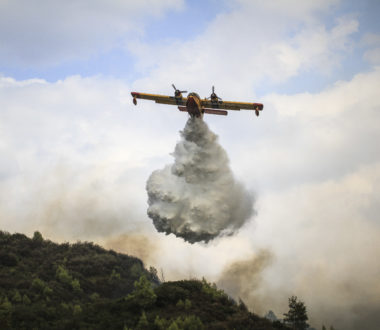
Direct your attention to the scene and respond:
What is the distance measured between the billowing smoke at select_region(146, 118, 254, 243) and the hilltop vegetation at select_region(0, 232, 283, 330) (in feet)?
28.3

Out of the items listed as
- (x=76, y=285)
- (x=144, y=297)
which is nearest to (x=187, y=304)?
(x=144, y=297)

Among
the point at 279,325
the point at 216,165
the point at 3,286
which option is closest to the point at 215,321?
the point at 279,325

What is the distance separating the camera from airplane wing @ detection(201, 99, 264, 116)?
175 feet

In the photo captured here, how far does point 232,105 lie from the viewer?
54.2 meters

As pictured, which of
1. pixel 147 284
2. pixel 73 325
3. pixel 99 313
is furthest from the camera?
pixel 147 284

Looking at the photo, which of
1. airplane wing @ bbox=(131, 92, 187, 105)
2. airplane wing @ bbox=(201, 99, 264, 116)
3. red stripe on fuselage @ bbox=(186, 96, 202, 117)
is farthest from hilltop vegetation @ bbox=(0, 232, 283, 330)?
airplane wing @ bbox=(201, 99, 264, 116)

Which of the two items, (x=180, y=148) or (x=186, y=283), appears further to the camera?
(x=186, y=283)

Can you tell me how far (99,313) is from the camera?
5212cm

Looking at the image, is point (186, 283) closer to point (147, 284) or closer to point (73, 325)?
point (147, 284)

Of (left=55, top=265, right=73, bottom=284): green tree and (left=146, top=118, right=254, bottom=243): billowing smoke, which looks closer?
(left=146, top=118, right=254, bottom=243): billowing smoke

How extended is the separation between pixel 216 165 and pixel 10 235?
188ft

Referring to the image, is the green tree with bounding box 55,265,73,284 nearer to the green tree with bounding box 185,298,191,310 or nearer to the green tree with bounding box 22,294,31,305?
the green tree with bounding box 22,294,31,305

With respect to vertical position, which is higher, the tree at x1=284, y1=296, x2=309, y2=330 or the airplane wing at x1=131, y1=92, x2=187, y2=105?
the airplane wing at x1=131, y1=92, x2=187, y2=105

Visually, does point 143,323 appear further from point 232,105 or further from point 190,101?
point 232,105
